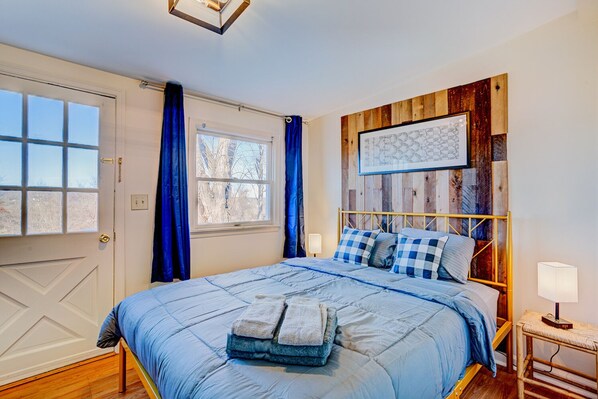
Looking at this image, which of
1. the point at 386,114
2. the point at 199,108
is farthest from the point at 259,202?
the point at 386,114

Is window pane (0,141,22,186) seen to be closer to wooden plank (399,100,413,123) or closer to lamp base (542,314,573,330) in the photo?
wooden plank (399,100,413,123)

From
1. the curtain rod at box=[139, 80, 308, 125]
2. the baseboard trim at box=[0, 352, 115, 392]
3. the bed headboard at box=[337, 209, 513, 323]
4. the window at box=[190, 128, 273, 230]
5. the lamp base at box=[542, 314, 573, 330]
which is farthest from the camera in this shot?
the window at box=[190, 128, 273, 230]

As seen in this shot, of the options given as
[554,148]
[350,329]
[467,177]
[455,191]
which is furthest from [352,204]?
[350,329]

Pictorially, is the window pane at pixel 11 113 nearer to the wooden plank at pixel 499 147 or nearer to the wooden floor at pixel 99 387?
the wooden floor at pixel 99 387

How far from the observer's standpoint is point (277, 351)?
1046 millimetres

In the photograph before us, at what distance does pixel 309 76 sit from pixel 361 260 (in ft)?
5.69

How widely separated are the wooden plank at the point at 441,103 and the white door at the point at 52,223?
9.25 ft

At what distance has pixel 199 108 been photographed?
2.87 m

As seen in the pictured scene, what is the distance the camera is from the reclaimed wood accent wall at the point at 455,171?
2141 millimetres

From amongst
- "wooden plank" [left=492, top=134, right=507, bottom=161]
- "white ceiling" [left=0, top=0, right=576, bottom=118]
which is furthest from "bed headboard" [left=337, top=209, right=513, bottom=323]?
"white ceiling" [left=0, top=0, right=576, bottom=118]

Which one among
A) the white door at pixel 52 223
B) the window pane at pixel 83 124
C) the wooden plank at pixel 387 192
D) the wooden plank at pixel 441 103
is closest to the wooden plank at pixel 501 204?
the wooden plank at pixel 441 103

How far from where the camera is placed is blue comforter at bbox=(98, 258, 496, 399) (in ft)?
3.16

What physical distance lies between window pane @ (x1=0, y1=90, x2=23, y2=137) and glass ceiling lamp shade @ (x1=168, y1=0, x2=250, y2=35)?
142cm

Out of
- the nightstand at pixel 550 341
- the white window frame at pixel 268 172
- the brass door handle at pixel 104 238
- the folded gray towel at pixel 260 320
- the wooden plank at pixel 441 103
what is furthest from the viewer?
the white window frame at pixel 268 172
